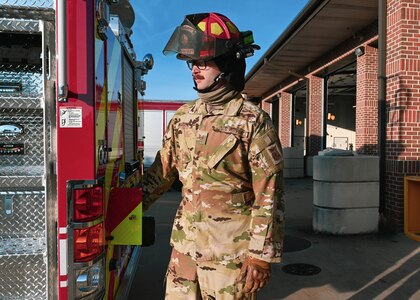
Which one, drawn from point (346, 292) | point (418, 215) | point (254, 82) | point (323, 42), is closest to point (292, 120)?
point (254, 82)

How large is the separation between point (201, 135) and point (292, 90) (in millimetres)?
17007

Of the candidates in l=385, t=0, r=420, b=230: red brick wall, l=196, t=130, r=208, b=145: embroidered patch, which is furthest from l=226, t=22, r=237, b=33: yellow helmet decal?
l=385, t=0, r=420, b=230: red brick wall

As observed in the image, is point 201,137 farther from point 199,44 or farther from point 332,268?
point 332,268

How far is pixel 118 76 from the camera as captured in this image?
264 cm

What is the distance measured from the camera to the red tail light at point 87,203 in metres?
1.85

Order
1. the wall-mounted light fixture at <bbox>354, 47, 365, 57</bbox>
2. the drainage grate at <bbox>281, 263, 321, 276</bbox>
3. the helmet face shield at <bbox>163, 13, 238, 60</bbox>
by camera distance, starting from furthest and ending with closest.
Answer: the wall-mounted light fixture at <bbox>354, 47, 365, 57</bbox> < the drainage grate at <bbox>281, 263, 321, 276</bbox> < the helmet face shield at <bbox>163, 13, 238, 60</bbox>

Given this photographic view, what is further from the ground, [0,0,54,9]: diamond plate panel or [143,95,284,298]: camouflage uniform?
[0,0,54,9]: diamond plate panel

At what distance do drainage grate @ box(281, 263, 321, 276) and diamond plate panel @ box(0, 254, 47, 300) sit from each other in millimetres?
3082

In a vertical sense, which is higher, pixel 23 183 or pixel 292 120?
pixel 292 120

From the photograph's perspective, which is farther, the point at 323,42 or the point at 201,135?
the point at 323,42

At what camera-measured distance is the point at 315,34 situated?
10.6 meters

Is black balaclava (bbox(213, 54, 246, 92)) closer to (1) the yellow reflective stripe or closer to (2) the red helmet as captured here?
(2) the red helmet

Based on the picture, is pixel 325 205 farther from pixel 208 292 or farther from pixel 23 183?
pixel 23 183

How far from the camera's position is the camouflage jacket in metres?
1.91
